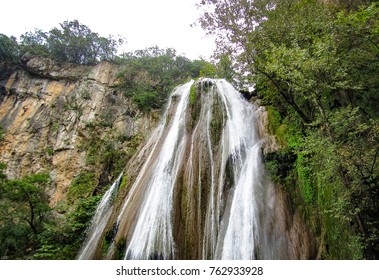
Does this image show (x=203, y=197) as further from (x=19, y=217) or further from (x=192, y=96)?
(x=19, y=217)

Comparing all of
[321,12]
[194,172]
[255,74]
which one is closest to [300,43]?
[321,12]

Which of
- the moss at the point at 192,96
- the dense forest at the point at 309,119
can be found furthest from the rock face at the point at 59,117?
the moss at the point at 192,96

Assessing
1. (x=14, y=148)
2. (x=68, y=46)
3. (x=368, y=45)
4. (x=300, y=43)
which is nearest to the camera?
(x=368, y=45)

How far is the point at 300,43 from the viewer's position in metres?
8.96

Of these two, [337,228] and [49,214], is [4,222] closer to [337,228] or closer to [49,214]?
[49,214]

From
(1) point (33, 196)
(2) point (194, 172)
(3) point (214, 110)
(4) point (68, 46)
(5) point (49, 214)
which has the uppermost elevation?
(4) point (68, 46)

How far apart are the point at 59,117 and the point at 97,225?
12284mm

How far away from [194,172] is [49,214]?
995 centimetres

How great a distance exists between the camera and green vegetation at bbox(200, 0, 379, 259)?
20.5 feet

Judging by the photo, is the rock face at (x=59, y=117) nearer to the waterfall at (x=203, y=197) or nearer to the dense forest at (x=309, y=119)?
the dense forest at (x=309, y=119)

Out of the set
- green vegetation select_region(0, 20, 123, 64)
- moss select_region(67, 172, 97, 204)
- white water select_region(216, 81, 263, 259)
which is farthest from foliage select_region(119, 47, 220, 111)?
white water select_region(216, 81, 263, 259)

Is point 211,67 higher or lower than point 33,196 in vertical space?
higher

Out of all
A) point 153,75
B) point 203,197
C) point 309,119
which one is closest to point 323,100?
point 309,119

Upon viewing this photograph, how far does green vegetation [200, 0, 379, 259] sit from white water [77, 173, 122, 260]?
814cm
